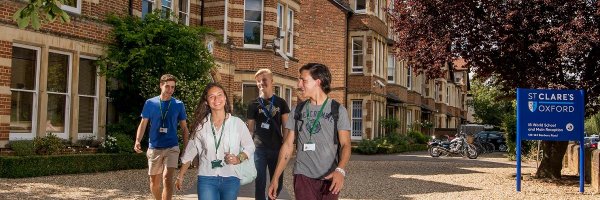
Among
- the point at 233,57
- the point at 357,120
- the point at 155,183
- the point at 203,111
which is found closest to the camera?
the point at 203,111

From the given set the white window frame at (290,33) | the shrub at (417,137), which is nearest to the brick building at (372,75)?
the shrub at (417,137)

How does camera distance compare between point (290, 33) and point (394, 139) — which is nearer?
point (290, 33)

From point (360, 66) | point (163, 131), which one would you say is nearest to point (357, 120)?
point (360, 66)

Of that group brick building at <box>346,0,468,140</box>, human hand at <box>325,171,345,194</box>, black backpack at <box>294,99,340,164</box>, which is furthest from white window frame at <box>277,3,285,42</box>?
human hand at <box>325,171,345,194</box>

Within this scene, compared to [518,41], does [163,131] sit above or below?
below

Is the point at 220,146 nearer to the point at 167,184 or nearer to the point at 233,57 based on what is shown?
the point at 167,184

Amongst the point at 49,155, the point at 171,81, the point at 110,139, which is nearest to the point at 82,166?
the point at 49,155

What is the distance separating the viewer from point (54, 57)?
14.4 m

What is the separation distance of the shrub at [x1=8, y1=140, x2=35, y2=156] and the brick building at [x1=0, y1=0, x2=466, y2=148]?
7.8 inches

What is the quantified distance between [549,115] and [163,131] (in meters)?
8.81

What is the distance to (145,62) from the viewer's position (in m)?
15.7

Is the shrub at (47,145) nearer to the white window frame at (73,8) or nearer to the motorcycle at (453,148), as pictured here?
the white window frame at (73,8)

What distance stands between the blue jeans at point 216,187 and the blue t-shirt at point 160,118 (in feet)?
8.35

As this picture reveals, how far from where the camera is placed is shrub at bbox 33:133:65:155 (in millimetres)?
13211
